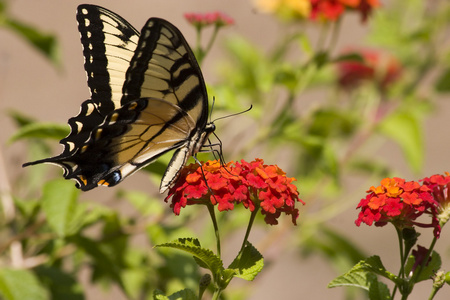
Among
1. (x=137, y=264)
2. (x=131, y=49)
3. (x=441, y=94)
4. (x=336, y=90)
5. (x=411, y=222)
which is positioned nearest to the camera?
(x=411, y=222)

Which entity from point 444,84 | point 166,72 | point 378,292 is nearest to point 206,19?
point 166,72

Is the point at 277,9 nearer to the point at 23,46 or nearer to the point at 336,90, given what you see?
the point at 336,90

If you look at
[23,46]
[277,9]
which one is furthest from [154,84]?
[23,46]

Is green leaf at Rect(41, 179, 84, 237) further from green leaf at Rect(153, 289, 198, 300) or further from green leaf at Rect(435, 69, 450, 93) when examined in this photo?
green leaf at Rect(435, 69, 450, 93)

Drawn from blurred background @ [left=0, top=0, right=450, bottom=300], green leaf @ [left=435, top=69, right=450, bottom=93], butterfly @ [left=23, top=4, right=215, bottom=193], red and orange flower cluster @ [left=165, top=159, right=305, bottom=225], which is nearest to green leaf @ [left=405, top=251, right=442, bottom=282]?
red and orange flower cluster @ [left=165, top=159, right=305, bottom=225]

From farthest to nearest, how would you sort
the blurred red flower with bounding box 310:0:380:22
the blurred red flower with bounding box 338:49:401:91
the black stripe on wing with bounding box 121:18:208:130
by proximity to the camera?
the blurred red flower with bounding box 338:49:401:91, the blurred red flower with bounding box 310:0:380:22, the black stripe on wing with bounding box 121:18:208:130
